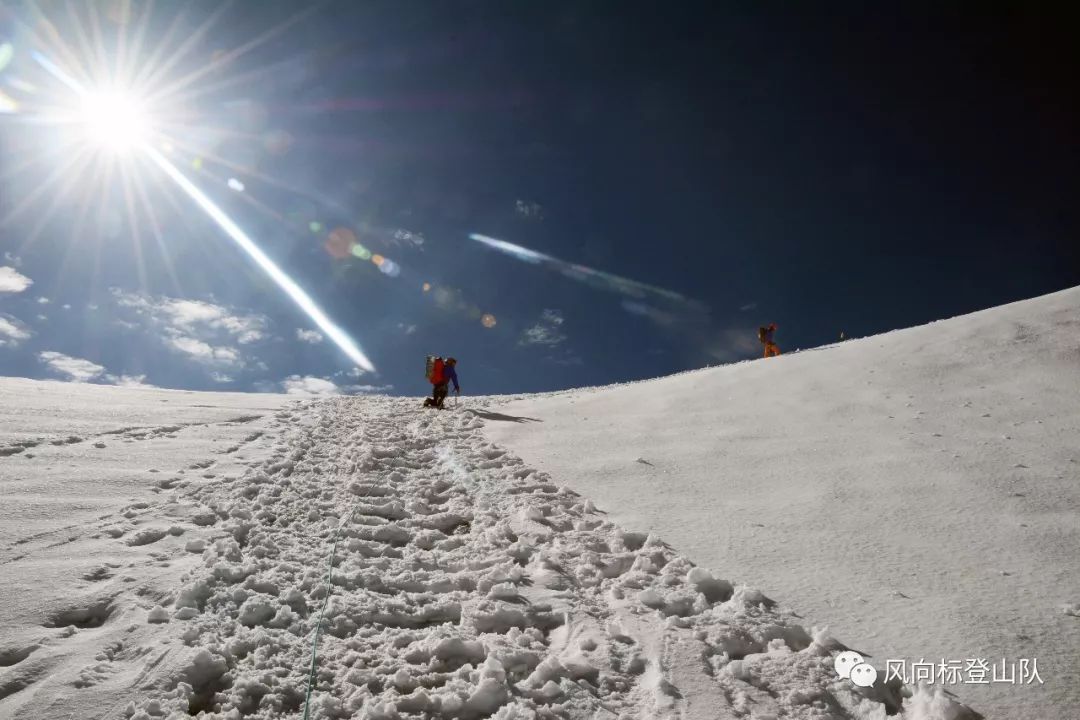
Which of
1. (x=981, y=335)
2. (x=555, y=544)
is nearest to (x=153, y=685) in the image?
(x=555, y=544)

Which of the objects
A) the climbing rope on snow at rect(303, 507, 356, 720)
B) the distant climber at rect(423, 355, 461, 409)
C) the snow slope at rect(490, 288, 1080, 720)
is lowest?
the climbing rope on snow at rect(303, 507, 356, 720)

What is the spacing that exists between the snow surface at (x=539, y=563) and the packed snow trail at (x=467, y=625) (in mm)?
18

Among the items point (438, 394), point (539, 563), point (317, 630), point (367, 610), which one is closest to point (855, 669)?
point (539, 563)

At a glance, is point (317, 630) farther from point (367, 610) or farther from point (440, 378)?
point (440, 378)

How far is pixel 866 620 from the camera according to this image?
3.17 meters

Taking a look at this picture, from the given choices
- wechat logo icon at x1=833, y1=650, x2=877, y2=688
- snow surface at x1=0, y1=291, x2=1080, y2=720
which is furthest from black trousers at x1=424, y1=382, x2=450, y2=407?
wechat logo icon at x1=833, y1=650, x2=877, y2=688

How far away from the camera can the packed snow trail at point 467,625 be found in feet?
8.86

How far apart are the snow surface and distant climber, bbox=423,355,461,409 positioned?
4.26 m

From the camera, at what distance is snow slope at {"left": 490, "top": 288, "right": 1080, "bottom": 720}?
10.1ft

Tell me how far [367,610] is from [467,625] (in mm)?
663

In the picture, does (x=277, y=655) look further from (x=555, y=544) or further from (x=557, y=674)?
(x=555, y=544)

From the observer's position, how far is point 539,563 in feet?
13.7

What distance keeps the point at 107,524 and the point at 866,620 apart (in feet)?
18.5

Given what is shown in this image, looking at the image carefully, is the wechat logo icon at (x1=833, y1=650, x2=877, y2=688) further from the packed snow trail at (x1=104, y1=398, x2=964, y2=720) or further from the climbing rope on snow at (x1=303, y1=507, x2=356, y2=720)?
the climbing rope on snow at (x1=303, y1=507, x2=356, y2=720)
